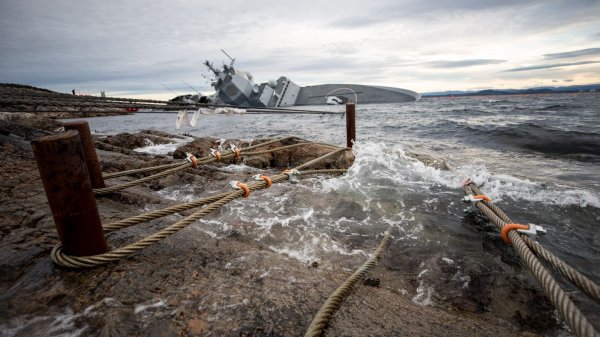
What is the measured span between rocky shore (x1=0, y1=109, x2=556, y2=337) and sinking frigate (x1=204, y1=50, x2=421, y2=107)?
38.4 meters

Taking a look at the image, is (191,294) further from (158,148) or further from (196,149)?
(158,148)

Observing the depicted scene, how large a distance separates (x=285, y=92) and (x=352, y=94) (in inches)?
492

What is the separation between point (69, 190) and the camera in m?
1.67

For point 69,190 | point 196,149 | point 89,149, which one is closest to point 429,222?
point 69,190

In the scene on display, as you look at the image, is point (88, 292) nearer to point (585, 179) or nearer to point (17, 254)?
point (17, 254)

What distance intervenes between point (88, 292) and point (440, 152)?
36.6ft

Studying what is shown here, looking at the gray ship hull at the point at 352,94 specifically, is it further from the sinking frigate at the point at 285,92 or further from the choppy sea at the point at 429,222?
the choppy sea at the point at 429,222

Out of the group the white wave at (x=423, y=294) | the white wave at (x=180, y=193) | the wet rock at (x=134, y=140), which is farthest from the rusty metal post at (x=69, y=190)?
the wet rock at (x=134, y=140)

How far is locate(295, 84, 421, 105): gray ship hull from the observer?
4849 cm

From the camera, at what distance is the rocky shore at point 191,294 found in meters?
1.61

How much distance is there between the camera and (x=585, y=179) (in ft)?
21.5

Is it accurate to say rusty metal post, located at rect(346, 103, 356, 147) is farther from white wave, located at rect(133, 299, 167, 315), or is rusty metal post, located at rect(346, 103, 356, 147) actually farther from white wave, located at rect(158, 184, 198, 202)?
white wave, located at rect(133, 299, 167, 315)

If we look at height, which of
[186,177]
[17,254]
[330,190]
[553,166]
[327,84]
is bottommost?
[553,166]

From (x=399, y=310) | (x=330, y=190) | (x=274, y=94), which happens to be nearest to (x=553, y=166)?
(x=330, y=190)
